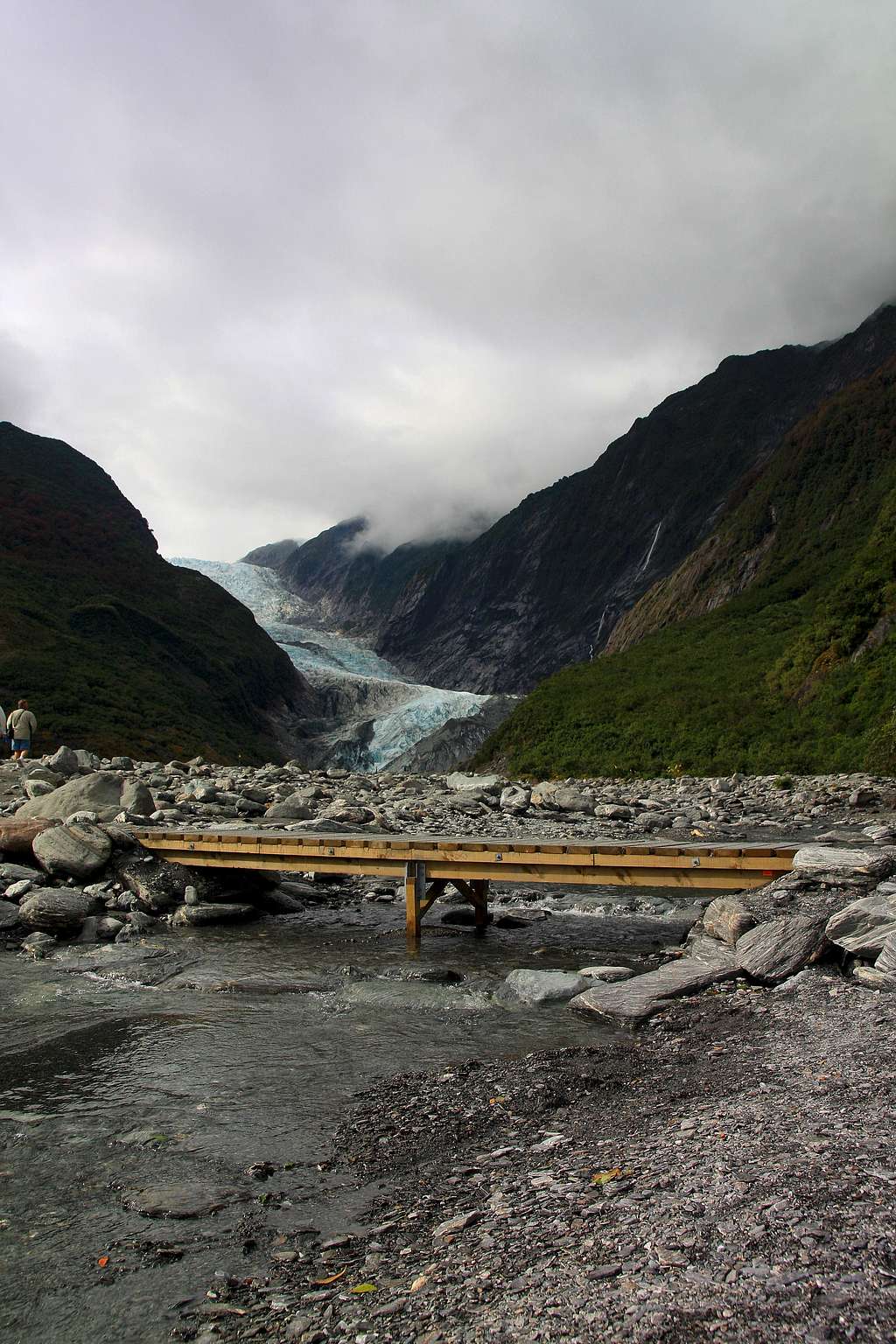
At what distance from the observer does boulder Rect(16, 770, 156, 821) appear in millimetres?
17984

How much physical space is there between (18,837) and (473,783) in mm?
21760

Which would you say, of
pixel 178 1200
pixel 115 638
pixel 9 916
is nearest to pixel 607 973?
pixel 178 1200

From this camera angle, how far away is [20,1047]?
26.4 ft

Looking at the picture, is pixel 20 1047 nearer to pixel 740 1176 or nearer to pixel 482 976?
pixel 482 976

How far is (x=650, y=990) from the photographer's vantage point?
29.3 ft

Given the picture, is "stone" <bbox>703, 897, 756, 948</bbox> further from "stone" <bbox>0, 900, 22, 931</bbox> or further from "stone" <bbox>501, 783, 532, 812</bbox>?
"stone" <bbox>501, 783, 532, 812</bbox>

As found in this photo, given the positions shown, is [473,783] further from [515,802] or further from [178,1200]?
[178,1200]

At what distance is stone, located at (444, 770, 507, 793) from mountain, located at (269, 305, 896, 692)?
85.6 m

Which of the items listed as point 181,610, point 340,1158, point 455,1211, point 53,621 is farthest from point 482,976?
point 181,610

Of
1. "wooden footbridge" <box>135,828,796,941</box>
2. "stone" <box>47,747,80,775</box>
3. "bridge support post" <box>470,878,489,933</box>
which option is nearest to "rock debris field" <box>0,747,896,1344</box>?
"wooden footbridge" <box>135,828,796,941</box>

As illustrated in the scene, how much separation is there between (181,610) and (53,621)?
24.4 meters

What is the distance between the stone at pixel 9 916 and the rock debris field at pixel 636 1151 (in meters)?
0.04

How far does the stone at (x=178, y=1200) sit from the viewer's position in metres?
4.88

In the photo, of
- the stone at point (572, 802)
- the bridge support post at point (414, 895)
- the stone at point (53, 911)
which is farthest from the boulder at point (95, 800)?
the stone at point (572, 802)
